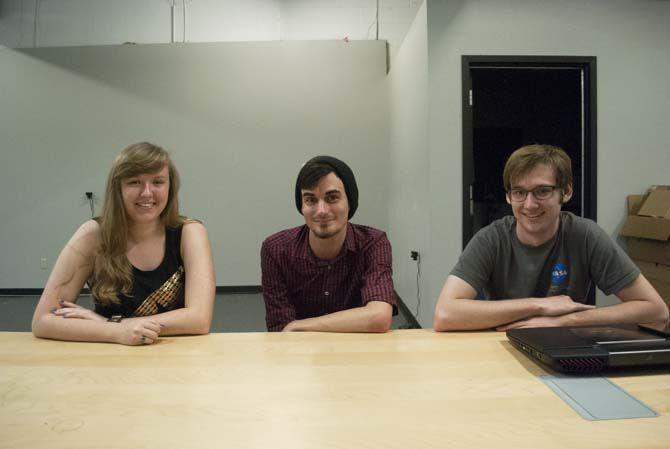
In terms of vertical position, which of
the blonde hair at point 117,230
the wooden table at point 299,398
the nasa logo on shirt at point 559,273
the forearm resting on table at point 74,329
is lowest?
the wooden table at point 299,398

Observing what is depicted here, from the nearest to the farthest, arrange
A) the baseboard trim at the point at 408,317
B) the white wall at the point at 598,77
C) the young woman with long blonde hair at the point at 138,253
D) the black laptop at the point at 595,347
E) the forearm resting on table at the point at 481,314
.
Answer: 1. the black laptop at the point at 595,347
2. the forearm resting on table at the point at 481,314
3. the young woman with long blonde hair at the point at 138,253
4. the white wall at the point at 598,77
5. the baseboard trim at the point at 408,317

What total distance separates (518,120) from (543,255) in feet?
8.66

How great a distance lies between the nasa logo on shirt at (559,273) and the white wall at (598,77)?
1552 millimetres

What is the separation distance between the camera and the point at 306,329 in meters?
1.44

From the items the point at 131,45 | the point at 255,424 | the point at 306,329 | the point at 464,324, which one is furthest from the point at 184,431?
the point at 131,45

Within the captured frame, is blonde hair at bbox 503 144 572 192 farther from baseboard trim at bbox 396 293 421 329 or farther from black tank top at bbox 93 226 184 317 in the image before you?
baseboard trim at bbox 396 293 421 329

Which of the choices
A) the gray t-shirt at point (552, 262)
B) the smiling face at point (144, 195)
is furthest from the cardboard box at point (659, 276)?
the smiling face at point (144, 195)

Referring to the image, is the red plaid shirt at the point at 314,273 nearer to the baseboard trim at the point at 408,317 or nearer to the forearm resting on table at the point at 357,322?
the forearm resting on table at the point at 357,322

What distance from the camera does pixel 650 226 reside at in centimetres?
302

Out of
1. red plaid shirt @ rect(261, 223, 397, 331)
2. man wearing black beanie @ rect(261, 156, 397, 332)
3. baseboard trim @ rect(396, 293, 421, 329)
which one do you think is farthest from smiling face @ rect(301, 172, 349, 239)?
baseboard trim @ rect(396, 293, 421, 329)

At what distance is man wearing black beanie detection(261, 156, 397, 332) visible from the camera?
157 cm

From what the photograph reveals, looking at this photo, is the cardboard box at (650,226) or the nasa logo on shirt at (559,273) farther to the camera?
the cardboard box at (650,226)

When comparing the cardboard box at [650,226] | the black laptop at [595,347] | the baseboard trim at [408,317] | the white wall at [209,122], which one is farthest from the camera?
the white wall at [209,122]

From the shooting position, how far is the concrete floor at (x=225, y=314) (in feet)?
13.0
